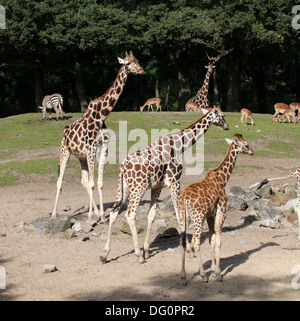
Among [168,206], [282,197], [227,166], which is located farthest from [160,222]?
[282,197]

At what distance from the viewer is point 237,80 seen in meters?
43.1

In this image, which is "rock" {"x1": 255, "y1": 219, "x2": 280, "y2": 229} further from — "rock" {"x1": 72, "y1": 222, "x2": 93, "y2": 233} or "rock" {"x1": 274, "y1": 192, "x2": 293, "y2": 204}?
"rock" {"x1": 72, "y1": 222, "x2": 93, "y2": 233}

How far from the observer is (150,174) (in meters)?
11.6

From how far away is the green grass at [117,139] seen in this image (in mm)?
21500

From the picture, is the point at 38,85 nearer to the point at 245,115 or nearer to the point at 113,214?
the point at 245,115

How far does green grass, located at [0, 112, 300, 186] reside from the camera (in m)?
21.5

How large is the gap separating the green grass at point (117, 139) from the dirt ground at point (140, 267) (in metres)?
5.76

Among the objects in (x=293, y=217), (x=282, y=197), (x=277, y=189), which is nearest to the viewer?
(x=293, y=217)

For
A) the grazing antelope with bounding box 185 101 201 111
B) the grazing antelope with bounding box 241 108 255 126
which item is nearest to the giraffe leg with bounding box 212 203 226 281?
the grazing antelope with bounding box 241 108 255 126

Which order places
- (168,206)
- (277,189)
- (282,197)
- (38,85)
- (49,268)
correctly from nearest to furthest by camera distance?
1. (49,268)
2. (168,206)
3. (282,197)
4. (277,189)
5. (38,85)

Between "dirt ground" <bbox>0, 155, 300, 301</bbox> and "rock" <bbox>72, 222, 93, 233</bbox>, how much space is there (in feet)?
1.05

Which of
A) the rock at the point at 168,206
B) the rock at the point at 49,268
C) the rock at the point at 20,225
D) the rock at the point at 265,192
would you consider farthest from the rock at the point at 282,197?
the rock at the point at 49,268

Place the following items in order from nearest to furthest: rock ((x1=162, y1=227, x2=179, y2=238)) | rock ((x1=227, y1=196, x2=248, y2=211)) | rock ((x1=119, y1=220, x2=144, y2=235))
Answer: rock ((x1=162, y1=227, x2=179, y2=238)), rock ((x1=119, y1=220, x2=144, y2=235)), rock ((x1=227, y1=196, x2=248, y2=211))

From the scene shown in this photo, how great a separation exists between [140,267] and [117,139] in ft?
51.3
